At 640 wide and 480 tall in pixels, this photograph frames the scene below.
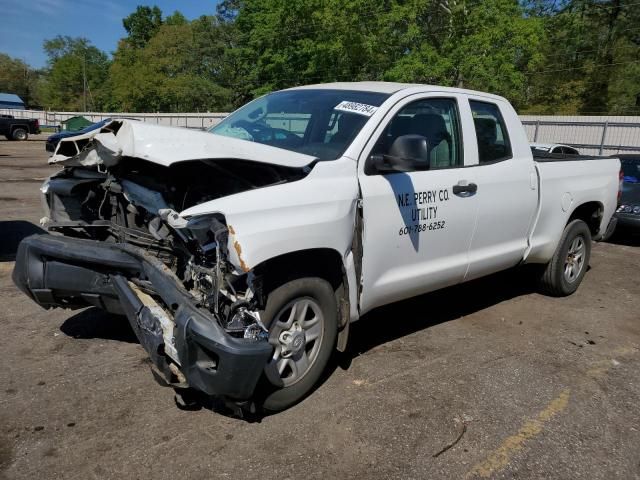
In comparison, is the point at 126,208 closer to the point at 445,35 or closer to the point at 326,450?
the point at 326,450

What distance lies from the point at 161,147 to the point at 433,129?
2177 millimetres

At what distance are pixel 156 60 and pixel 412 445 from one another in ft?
258

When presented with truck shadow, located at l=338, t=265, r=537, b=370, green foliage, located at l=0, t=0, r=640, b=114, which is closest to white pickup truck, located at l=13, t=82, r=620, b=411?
truck shadow, located at l=338, t=265, r=537, b=370

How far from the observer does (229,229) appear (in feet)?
9.48

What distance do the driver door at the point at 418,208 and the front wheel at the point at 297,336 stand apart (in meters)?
0.37

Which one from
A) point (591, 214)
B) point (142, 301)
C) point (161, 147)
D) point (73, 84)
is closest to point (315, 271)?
point (142, 301)

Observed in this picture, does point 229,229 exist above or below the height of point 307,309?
above

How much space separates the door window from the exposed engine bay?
917 mm

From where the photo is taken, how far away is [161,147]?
3.09 m

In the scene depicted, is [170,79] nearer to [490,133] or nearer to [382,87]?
[490,133]

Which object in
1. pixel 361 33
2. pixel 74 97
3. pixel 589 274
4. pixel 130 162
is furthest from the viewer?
pixel 74 97

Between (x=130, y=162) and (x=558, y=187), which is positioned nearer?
(x=130, y=162)

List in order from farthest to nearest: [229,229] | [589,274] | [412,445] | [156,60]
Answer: [156,60], [589,274], [412,445], [229,229]

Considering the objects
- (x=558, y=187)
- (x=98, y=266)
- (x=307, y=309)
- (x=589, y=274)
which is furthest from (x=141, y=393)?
(x=589, y=274)
